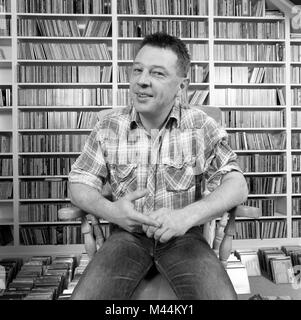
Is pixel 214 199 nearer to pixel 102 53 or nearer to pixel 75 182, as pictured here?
pixel 75 182

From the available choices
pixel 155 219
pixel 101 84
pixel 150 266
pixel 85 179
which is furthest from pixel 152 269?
pixel 101 84

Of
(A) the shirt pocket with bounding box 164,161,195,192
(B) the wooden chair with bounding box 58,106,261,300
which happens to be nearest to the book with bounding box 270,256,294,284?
(B) the wooden chair with bounding box 58,106,261,300

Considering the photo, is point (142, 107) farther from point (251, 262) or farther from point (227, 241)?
point (251, 262)

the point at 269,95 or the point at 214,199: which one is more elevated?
the point at 269,95

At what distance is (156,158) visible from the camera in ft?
3.59

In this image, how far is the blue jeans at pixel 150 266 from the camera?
851 millimetres

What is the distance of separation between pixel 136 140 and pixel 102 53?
1.98m

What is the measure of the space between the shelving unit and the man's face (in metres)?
1.86

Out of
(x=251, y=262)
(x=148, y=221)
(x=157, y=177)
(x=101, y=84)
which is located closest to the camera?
(x=148, y=221)

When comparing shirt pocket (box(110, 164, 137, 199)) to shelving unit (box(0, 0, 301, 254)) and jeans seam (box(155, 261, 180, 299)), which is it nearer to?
jeans seam (box(155, 261, 180, 299))

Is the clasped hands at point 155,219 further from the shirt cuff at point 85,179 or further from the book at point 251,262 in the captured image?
the book at point 251,262

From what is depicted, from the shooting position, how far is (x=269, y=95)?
2.99 meters

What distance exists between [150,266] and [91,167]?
0.31 m
